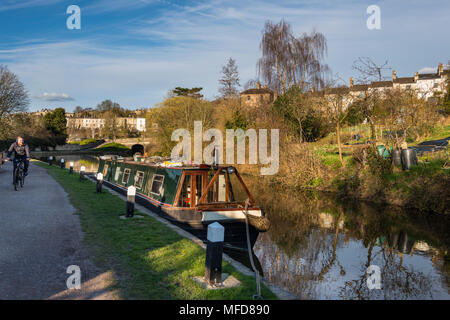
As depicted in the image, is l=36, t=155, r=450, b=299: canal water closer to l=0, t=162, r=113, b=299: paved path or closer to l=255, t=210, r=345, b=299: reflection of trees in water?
l=255, t=210, r=345, b=299: reflection of trees in water

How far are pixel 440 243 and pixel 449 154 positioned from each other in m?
6.50

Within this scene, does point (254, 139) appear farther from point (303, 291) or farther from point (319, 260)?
point (303, 291)

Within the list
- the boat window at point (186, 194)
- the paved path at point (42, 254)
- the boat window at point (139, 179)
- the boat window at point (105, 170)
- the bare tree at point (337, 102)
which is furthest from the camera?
the bare tree at point (337, 102)

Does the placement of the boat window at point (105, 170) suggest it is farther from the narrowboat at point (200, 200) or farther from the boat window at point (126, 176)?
the narrowboat at point (200, 200)

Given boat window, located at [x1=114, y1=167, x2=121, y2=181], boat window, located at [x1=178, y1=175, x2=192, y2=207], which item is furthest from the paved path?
boat window, located at [x1=114, y1=167, x2=121, y2=181]

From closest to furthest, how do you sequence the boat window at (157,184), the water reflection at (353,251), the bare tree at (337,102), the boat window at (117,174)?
1. the water reflection at (353,251)
2. the boat window at (157,184)
3. the boat window at (117,174)
4. the bare tree at (337,102)

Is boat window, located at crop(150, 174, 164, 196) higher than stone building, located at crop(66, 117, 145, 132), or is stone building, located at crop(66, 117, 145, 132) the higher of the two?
stone building, located at crop(66, 117, 145, 132)

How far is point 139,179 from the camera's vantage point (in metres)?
12.4

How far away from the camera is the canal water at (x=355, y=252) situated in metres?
6.47

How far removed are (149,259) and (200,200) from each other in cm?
308

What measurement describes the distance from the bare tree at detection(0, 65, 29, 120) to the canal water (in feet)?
98.6

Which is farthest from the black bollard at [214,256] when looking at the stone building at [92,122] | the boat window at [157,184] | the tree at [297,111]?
the stone building at [92,122]

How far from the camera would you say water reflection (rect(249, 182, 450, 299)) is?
21.2 feet
